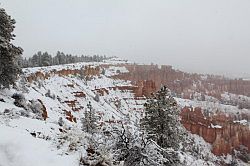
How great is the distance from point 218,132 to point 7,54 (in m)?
127

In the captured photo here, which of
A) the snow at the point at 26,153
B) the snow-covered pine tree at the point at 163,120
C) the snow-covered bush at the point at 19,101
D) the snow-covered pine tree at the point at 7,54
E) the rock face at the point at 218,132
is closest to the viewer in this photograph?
the snow at the point at 26,153

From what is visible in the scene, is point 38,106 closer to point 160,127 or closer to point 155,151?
point 160,127

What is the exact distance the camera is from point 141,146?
30.8 feet

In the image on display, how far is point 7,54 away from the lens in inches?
910

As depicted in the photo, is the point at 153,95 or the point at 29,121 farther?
the point at 153,95

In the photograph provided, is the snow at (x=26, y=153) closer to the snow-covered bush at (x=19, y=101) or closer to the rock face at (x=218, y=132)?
the snow-covered bush at (x=19, y=101)

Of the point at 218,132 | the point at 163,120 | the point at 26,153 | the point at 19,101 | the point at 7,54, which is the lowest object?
the point at 218,132

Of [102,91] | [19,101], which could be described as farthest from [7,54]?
[102,91]

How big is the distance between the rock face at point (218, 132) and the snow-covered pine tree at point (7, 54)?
351 ft

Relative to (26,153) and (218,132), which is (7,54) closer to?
(26,153)

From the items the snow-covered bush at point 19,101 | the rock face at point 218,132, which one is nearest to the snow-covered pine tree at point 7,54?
the snow-covered bush at point 19,101

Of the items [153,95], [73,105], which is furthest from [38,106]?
[73,105]

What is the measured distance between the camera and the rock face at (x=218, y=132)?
125375 millimetres

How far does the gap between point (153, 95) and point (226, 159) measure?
103 metres
